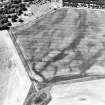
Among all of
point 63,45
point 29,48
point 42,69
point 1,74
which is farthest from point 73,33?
point 1,74

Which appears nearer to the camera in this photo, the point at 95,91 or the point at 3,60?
the point at 95,91

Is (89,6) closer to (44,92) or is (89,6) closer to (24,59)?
(24,59)

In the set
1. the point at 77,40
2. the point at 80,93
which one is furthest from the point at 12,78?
the point at 77,40

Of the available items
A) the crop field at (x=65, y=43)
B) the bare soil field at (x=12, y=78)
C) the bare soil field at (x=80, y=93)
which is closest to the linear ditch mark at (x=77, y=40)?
the crop field at (x=65, y=43)

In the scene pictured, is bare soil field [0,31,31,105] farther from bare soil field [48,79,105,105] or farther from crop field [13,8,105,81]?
bare soil field [48,79,105,105]

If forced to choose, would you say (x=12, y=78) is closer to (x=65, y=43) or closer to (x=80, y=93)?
(x=80, y=93)

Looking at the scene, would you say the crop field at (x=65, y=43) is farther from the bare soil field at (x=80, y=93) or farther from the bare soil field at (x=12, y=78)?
the bare soil field at (x=80, y=93)
